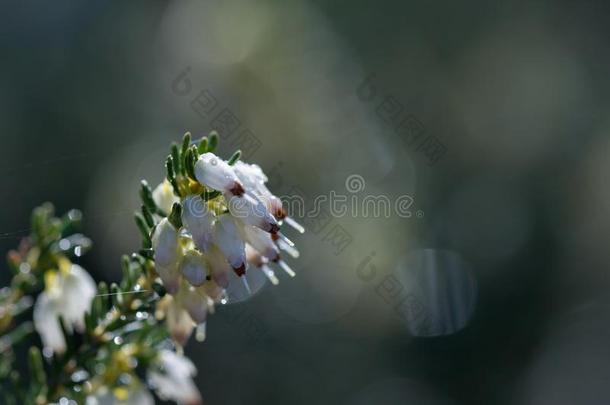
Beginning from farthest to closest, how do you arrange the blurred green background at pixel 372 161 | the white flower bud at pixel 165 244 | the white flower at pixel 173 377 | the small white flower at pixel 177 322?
1. the blurred green background at pixel 372 161
2. the white flower at pixel 173 377
3. the small white flower at pixel 177 322
4. the white flower bud at pixel 165 244

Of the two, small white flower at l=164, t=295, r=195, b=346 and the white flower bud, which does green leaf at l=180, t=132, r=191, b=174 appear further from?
small white flower at l=164, t=295, r=195, b=346

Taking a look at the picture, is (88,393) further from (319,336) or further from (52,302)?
(319,336)

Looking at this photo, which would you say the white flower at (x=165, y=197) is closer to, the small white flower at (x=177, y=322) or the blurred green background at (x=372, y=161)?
the small white flower at (x=177, y=322)

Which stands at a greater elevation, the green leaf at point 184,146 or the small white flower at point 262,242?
the green leaf at point 184,146

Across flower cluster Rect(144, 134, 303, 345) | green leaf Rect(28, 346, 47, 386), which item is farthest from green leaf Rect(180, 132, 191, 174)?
green leaf Rect(28, 346, 47, 386)

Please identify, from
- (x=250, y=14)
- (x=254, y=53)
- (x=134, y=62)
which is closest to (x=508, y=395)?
(x=254, y=53)

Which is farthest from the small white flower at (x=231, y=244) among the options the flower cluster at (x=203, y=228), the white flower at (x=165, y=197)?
the white flower at (x=165, y=197)
